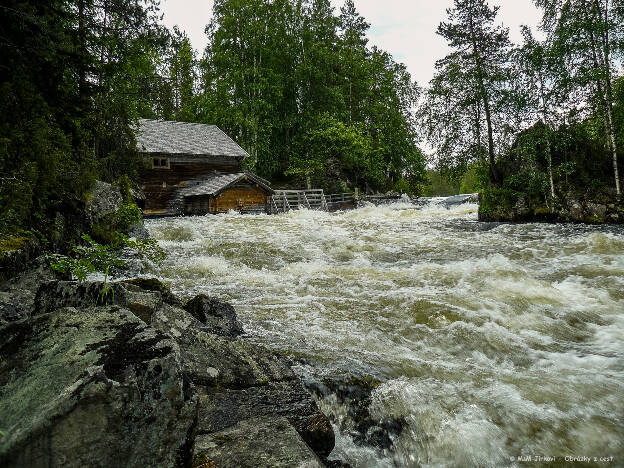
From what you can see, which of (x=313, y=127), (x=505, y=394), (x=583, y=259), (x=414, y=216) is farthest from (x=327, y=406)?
(x=313, y=127)

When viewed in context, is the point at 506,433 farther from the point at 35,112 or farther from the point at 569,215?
the point at 569,215

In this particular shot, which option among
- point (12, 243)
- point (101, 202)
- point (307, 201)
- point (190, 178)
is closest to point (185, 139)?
point (190, 178)

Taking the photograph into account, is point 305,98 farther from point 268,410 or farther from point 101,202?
point 268,410

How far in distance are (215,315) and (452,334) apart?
2924 millimetres

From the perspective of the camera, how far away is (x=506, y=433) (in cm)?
257

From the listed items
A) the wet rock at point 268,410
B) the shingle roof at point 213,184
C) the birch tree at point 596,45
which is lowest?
the wet rock at point 268,410

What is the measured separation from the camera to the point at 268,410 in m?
2.32

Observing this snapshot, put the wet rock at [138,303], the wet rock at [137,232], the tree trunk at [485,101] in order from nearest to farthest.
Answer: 1. the wet rock at [138,303]
2. the wet rock at [137,232]
3. the tree trunk at [485,101]

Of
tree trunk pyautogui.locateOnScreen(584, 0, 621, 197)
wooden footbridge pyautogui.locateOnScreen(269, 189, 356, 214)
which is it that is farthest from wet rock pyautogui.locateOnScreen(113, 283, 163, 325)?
wooden footbridge pyautogui.locateOnScreen(269, 189, 356, 214)

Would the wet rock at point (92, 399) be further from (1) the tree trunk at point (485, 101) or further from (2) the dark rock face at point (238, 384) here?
(1) the tree trunk at point (485, 101)

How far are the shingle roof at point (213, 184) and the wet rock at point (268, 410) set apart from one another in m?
20.2

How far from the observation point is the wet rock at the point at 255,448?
1717 mm

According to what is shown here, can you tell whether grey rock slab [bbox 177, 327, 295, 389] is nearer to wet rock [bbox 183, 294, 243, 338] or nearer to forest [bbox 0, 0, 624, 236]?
wet rock [bbox 183, 294, 243, 338]

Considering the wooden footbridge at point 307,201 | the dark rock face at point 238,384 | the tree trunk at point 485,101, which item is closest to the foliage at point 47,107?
the dark rock face at point 238,384
